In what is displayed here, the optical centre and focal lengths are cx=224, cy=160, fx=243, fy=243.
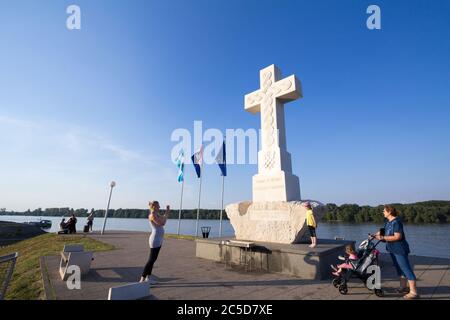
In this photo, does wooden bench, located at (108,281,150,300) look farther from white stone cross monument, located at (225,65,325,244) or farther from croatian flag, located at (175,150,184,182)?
croatian flag, located at (175,150,184,182)

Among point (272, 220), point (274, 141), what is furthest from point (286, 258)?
point (274, 141)

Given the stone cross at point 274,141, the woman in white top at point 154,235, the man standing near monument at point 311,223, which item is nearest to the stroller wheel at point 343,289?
the man standing near monument at point 311,223

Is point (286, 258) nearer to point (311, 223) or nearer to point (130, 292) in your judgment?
point (311, 223)

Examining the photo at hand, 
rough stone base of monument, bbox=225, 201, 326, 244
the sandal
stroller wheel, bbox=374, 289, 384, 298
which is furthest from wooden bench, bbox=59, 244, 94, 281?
the sandal

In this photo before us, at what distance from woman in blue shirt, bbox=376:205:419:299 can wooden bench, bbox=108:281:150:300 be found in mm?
4576

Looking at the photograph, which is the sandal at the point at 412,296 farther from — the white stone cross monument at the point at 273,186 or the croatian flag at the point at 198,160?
the croatian flag at the point at 198,160

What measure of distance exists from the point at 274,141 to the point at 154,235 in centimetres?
527

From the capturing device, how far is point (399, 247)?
4.59m

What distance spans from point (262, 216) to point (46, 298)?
230 inches

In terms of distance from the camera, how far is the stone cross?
8.13 meters

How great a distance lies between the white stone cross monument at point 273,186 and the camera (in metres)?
7.37
